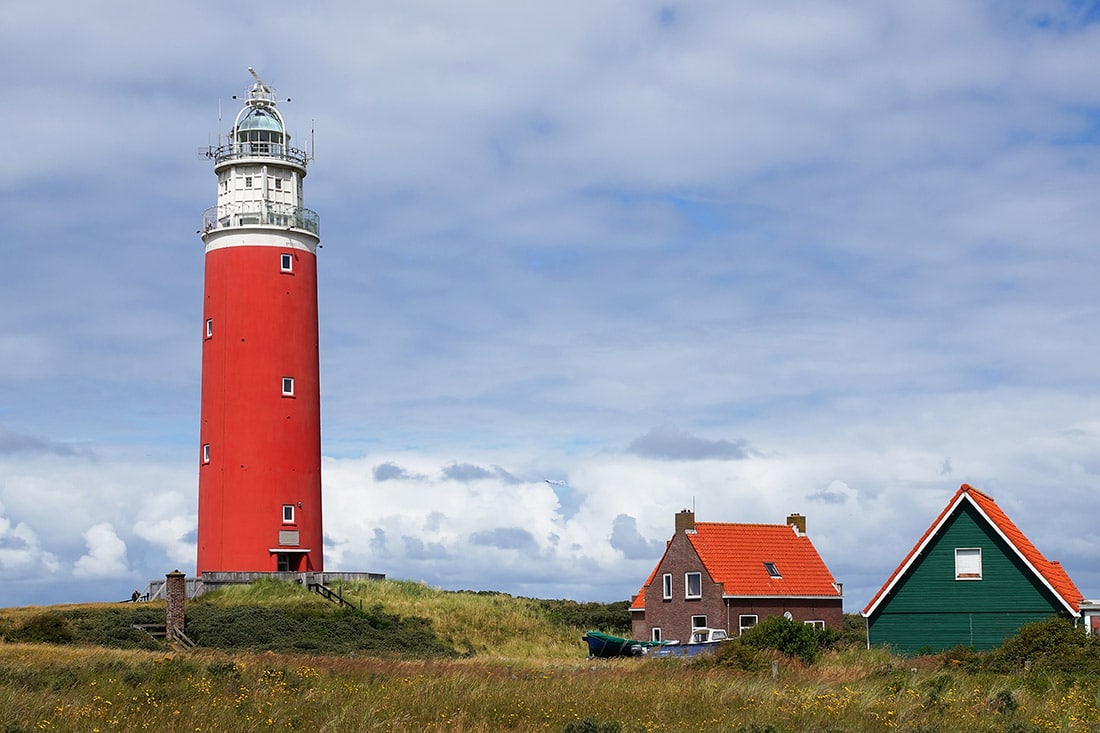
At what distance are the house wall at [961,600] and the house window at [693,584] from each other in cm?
969

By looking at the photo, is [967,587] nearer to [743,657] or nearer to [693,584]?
[743,657]

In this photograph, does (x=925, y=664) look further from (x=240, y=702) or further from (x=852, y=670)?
(x=240, y=702)

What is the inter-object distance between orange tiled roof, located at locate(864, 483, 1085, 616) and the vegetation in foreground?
16.7 feet

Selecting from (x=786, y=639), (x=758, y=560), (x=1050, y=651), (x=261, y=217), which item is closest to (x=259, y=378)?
(x=261, y=217)

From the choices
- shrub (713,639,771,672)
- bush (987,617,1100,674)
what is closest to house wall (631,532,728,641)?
shrub (713,639,771,672)

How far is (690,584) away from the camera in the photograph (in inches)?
1896

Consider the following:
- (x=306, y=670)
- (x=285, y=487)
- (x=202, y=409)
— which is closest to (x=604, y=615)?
(x=285, y=487)

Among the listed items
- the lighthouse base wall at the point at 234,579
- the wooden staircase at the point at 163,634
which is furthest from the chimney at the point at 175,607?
the lighthouse base wall at the point at 234,579

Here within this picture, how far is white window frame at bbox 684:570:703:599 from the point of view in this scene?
157 feet

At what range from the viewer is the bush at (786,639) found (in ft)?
106

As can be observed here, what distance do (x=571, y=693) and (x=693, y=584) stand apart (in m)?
26.1

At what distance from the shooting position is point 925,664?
31.3 metres

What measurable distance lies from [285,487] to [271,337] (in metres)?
5.95

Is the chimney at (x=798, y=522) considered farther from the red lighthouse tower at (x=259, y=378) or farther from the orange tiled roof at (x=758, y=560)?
the red lighthouse tower at (x=259, y=378)
